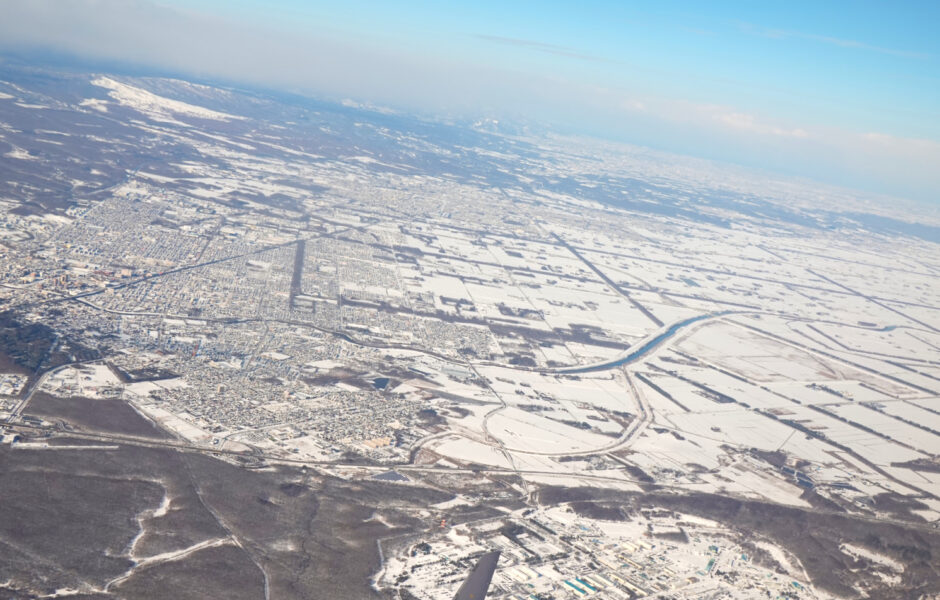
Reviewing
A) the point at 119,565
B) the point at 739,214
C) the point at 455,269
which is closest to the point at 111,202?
the point at 455,269

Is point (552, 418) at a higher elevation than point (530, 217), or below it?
below

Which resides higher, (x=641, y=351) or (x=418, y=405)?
(x=641, y=351)

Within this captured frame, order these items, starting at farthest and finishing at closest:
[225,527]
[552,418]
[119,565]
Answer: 1. [552,418]
2. [225,527]
3. [119,565]

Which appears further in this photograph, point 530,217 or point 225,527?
point 530,217

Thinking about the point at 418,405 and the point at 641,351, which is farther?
the point at 641,351

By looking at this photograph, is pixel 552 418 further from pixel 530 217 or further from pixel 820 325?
pixel 530 217

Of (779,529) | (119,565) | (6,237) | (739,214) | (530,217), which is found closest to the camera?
(119,565)

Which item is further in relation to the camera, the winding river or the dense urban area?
the winding river

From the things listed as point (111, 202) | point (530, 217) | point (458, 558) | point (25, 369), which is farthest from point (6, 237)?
point (530, 217)

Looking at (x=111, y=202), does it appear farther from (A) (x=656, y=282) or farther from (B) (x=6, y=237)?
(A) (x=656, y=282)

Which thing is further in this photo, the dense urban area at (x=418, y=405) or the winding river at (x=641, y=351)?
the winding river at (x=641, y=351)
